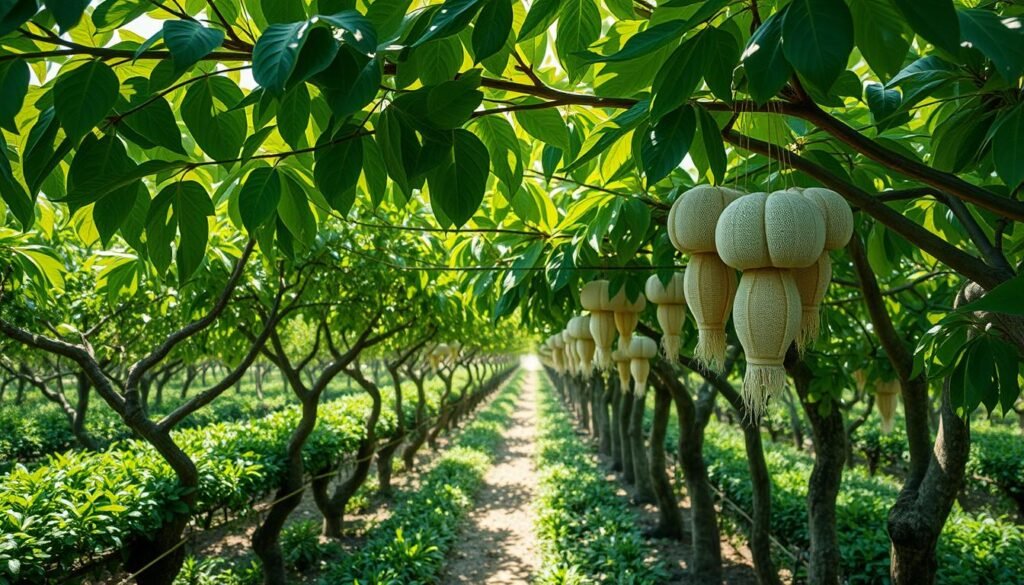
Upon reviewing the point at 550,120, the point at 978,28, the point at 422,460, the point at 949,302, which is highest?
the point at 550,120

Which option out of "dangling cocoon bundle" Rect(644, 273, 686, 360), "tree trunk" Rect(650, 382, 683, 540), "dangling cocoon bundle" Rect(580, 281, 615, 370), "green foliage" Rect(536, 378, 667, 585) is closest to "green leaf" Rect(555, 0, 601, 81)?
"dangling cocoon bundle" Rect(644, 273, 686, 360)

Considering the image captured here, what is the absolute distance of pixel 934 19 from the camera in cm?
56

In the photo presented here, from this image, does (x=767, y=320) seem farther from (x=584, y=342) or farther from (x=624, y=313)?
(x=584, y=342)

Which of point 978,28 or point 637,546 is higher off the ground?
point 978,28

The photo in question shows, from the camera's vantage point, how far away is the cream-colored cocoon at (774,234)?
794mm

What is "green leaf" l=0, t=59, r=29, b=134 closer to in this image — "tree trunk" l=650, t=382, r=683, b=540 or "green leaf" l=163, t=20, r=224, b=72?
"green leaf" l=163, t=20, r=224, b=72

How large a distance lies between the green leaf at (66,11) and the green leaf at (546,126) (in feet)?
2.73

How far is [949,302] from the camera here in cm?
384

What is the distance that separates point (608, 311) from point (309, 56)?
4.41ft

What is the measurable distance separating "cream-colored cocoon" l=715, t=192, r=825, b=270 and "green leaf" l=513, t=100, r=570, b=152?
0.54 m

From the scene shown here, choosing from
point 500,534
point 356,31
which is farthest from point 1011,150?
point 500,534

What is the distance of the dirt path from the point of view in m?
8.15

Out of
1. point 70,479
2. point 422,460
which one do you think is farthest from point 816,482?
point 422,460

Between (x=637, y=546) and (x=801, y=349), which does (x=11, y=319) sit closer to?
(x=801, y=349)
